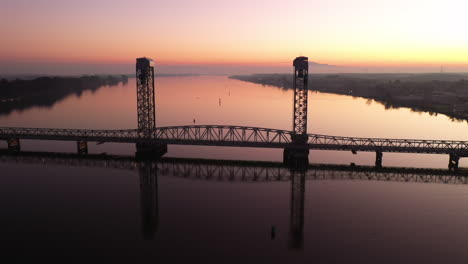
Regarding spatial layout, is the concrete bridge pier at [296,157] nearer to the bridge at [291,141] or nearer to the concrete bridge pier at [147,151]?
the bridge at [291,141]

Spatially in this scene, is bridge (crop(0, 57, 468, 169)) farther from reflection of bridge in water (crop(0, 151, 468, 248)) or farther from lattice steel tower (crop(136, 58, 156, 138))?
reflection of bridge in water (crop(0, 151, 468, 248))

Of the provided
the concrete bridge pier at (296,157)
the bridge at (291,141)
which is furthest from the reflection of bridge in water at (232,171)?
the bridge at (291,141)

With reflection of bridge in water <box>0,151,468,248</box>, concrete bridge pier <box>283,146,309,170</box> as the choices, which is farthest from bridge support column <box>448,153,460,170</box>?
concrete bridge pier <box>283,146,309,170</box>

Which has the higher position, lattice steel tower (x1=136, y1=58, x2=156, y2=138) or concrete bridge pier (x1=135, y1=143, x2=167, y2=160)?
lattice steel tower (x1=136, y1=58, x2=156, y2=138)

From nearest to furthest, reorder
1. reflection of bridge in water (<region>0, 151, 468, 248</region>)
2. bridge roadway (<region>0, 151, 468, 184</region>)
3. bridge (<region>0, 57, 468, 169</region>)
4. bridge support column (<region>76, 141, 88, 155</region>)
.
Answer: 1. reflection of bridge in water (<region>0, 151, 468, 248</region>)
2. bridge roadway (<region>0, 151, 468, 184</region>)
3. bridge (<region>0, 57, 468, 169</region>)
4. bridge support column (<region>76, 141, 88, 155</region>)

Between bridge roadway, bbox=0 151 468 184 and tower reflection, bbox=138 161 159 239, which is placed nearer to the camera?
tower reflection, bbox=138 161 159 239

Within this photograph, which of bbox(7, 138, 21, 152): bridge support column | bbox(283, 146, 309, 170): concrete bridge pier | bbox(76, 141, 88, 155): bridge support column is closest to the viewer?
bbox(283, 146, 309, 170): concrete bridge pier

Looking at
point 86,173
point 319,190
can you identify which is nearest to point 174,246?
point 319,190

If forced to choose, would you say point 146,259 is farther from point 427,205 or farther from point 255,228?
point 427,205
